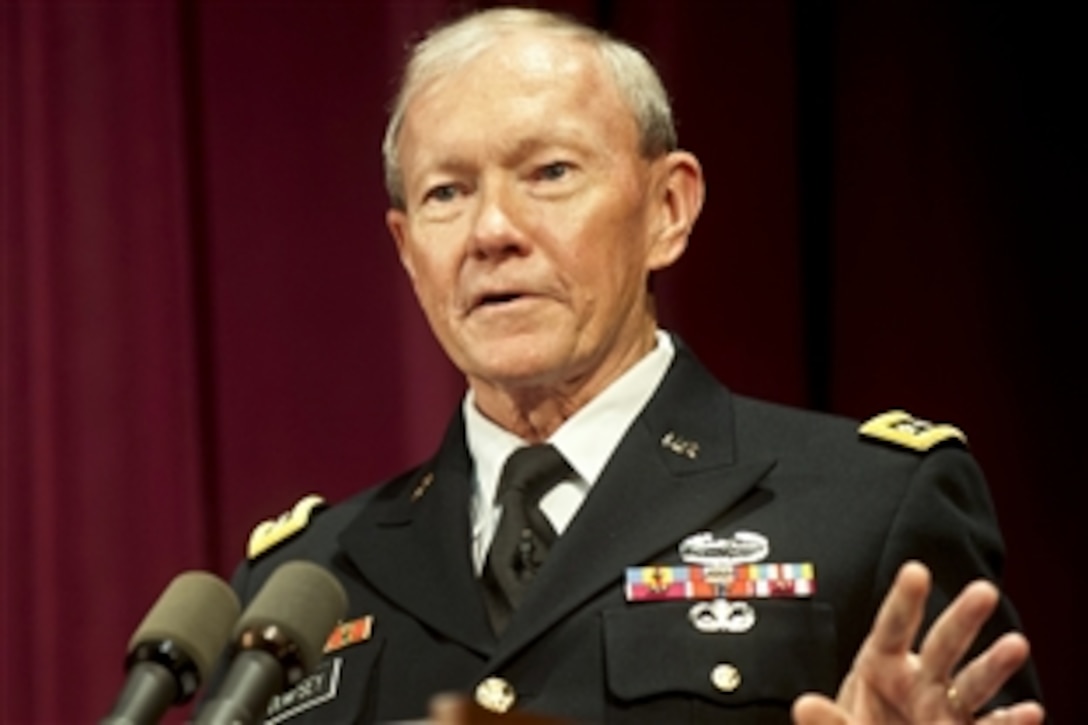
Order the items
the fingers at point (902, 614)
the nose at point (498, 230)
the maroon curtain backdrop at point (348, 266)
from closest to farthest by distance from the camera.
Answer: the fingers at point (902, 614) < the nose at point (498, 230) < the maroon curtain backdrop at point (348, 266)

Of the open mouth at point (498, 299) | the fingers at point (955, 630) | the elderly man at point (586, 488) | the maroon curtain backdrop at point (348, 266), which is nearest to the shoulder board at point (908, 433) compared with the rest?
the elderly man at point (586, 488)

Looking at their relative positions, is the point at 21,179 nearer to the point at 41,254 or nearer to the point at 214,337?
the point at 41,254

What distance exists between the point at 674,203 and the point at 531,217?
0.81ft

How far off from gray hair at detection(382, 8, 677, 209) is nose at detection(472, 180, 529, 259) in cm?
18

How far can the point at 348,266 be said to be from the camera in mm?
2707

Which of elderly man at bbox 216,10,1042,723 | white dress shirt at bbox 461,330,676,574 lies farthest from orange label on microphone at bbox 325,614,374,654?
white dress shirt at bbox 461,330,676,574

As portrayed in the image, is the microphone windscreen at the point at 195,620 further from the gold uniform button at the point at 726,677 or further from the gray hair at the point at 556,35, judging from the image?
the gray hair at the point at 556,35

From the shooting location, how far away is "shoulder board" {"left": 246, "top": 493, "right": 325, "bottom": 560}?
7.32 ft

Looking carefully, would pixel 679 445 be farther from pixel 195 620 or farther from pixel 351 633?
pixel 195 620

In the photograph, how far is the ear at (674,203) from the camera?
7.23 ft

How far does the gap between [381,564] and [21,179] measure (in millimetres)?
865

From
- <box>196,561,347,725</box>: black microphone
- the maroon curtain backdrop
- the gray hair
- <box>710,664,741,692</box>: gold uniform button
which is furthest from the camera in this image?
the maroon curtain backdrop

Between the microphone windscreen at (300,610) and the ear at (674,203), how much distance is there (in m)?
0.92

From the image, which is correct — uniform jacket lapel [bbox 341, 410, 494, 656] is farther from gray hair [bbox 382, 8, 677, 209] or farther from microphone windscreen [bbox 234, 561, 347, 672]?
microphone windscreen [bbox 234, 561, 347, 672]
